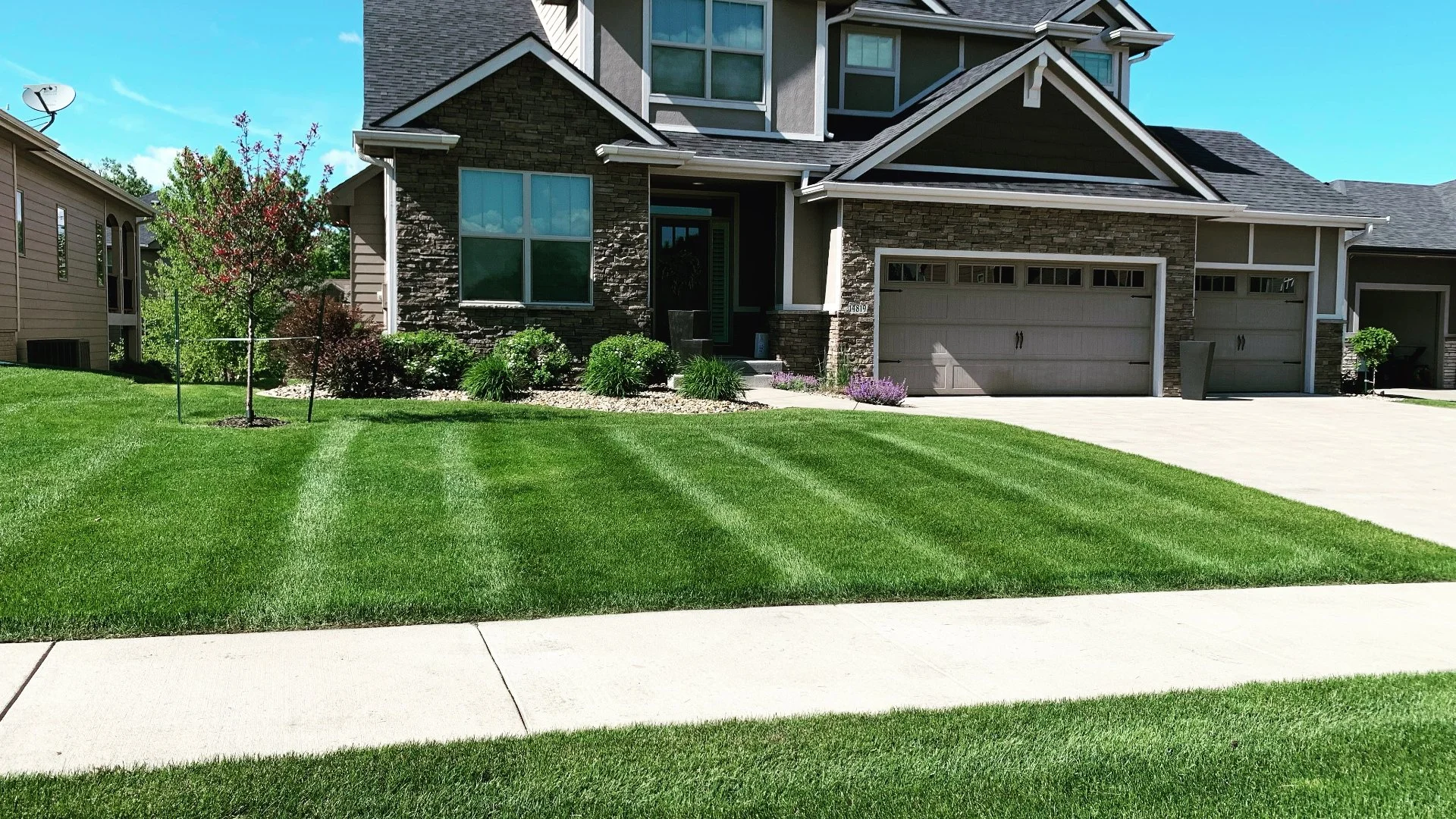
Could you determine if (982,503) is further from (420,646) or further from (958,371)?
(958,371)

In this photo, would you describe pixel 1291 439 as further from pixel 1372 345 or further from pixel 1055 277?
pixel 1372 345

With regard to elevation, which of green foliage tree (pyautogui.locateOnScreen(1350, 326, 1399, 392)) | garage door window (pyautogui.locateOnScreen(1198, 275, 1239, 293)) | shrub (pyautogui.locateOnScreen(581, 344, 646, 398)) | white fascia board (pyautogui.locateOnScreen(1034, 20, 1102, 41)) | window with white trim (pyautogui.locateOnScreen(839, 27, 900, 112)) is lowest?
shrub (pyautogui.locateOnScreen(581, 344, 646, 398))

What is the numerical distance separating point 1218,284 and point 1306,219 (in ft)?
5.99

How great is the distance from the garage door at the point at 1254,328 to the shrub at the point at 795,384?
26.8 feet

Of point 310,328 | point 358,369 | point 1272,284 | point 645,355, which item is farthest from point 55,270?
point 1272,284

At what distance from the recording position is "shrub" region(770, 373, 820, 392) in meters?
17.3

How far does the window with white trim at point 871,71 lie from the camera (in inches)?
829

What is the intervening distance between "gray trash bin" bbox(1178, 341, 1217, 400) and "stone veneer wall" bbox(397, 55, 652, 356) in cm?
941

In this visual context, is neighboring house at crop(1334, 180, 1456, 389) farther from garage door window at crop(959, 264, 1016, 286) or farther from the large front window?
the large front window

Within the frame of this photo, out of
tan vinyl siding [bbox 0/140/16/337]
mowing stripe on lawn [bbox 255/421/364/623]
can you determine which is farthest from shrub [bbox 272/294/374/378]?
tan vinyl siding [bbox 0/140/16/337]

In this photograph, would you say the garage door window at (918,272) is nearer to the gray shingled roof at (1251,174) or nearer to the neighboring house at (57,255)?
the gray shingled roof at (1251,174)

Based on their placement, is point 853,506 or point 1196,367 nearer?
point 853,506

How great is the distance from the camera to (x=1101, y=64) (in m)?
23.2

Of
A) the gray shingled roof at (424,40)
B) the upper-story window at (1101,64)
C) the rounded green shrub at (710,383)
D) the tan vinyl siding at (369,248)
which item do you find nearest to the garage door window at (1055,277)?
the upper-story window at (1101,64)
